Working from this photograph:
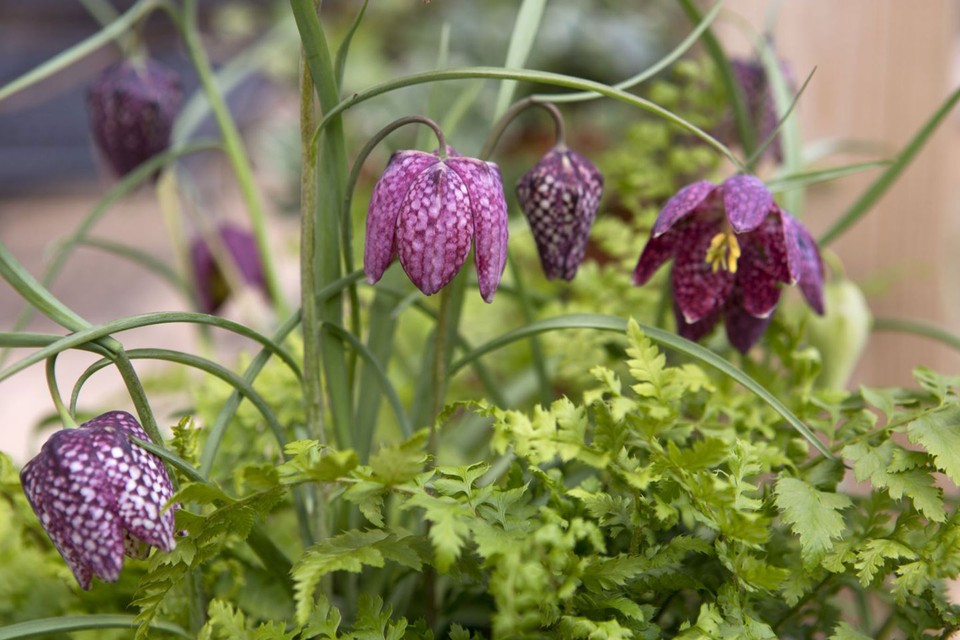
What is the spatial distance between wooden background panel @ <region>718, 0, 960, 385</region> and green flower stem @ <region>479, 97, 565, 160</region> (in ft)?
2.65

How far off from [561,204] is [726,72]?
262mm

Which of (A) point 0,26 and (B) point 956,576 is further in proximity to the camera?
(A) point 0,26

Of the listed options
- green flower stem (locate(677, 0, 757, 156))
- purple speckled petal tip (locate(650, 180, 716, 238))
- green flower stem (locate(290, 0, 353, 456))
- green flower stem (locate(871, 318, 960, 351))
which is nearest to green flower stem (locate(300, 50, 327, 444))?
green flower stem (locate(290, 0, 353, 456))

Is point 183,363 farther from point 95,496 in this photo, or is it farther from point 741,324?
point 741,324

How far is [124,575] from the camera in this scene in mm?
678

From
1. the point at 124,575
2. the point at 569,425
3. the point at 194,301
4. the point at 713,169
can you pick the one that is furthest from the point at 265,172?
the point at 569,425

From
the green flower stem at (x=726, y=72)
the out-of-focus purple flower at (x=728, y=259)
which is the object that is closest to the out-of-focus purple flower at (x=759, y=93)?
the green flower stem at (x=726, y=72)

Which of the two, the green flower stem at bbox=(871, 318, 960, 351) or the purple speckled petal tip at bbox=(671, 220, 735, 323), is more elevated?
the purple speckled petal tip at bbox=(671, 220, 735, 323)

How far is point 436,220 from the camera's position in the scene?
51 cm

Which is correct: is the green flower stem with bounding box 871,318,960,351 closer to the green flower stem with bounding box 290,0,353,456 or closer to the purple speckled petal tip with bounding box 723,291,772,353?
the purple speckled petal tip with bounding box 723,291,772,353

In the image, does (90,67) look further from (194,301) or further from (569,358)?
(569,358)

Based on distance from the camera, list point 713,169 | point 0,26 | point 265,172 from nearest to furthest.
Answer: point 713,169 → point 265,172 → point 0,26

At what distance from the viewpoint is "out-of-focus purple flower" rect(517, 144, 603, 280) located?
610 mm

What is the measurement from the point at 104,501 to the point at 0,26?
3.10 metres
